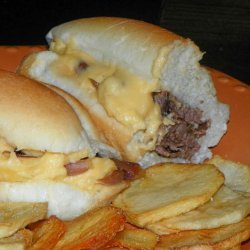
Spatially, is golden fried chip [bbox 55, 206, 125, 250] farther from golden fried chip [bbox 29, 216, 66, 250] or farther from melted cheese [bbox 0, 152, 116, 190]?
melted cheese [bbox 0, 152, 116, 190]

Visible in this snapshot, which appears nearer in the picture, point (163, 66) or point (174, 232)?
point (174, 232)

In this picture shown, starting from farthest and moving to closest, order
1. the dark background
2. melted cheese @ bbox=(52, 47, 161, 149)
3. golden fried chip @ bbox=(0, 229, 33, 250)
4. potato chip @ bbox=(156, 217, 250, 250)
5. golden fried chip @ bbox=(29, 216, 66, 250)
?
the dark background, melted cheese @ bbox=(52, 47, 161, 149), potato chip @ bbox=(156, 217, 250, 250), golden fried chip @ bbox=(29, 216, 66, 250), golden fried chip @ bbox=(0, 229, 33, 250)

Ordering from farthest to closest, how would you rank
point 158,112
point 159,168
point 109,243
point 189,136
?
point 189,136 < point 158,112 < point 159,168 < point 109,243

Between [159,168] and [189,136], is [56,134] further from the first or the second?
[189,136]

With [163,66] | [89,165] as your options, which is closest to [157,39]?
[163,66]

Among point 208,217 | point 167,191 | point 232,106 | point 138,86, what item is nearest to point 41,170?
Answer: point 167,191

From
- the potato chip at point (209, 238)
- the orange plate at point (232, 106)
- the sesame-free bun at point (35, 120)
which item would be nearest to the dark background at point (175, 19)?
the orange plate at point (232, 106)

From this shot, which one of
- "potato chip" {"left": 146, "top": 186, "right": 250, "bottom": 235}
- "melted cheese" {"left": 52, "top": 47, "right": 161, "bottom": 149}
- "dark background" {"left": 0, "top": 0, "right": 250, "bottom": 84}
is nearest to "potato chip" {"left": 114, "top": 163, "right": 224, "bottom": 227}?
"potato chip" {"left": 146, "top": 186, "right": 250, "bottom": 235}
